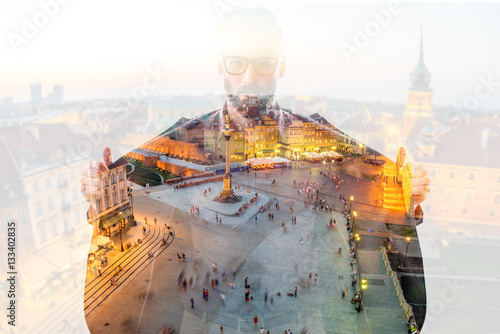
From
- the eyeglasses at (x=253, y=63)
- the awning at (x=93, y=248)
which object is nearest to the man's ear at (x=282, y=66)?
the eyeglasses at (x=253, y=63)

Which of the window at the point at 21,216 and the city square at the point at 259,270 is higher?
the window at the point at 21,216

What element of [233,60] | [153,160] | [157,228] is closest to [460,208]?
[233,60]

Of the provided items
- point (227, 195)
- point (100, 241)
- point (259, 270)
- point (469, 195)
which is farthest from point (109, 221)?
point (469, 195)

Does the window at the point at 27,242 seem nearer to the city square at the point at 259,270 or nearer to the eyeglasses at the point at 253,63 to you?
the city square at the point at 259,270

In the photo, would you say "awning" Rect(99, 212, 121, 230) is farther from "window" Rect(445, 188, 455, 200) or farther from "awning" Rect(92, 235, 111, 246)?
"window" Rect(445, 188, 455, 200)

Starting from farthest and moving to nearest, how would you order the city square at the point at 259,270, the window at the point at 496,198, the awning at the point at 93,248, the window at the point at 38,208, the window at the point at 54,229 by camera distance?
the window at the point at 496,198 → the awning at the point at 93,248 → the window at the point at 38,208 → the window at the point at 54,229 → the city square at the point at 259,270

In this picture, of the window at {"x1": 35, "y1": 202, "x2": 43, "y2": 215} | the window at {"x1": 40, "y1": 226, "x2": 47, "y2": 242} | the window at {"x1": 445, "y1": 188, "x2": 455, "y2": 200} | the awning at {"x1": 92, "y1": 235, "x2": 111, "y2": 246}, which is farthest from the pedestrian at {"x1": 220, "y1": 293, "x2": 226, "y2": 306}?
the window at {"x1": 445, "y1": 188, "x2": 455, "y2": 200}

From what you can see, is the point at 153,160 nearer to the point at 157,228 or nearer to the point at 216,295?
the point at 157,228
